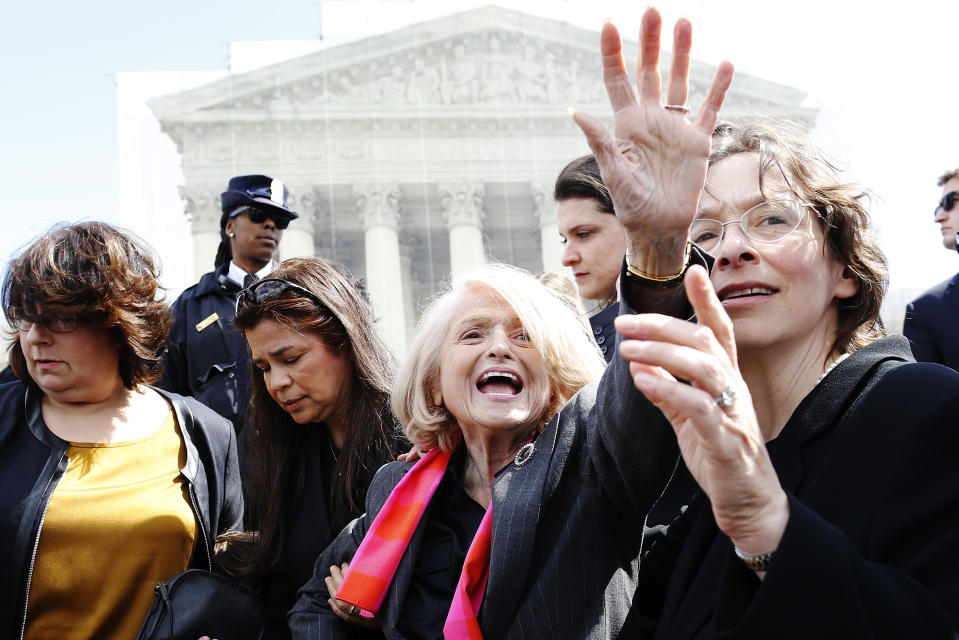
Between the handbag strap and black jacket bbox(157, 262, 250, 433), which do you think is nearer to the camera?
the handbag strap

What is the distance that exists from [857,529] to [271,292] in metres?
2.23

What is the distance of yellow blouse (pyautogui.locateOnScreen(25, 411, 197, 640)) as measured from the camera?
8.34ft

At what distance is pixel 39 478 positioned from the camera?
2592 mm

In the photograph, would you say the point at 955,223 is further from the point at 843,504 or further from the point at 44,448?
the point at 44,448

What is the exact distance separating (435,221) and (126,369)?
24831 millimetres

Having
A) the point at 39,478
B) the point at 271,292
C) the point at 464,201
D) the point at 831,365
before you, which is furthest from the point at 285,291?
the point at 464,201

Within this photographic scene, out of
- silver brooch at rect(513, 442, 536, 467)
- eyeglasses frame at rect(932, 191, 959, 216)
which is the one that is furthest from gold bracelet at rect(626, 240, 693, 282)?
eyeglasses frame at rect(932, 191, 959, 216)

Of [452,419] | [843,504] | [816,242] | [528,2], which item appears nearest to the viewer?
[843,504]

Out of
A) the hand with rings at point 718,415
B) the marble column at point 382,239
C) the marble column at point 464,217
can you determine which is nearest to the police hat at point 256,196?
the hand with rings at point 718,415

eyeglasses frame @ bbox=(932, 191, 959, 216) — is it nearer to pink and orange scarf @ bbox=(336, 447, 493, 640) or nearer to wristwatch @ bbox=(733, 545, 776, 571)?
pink and orange scarf @ bbox=(336, 447, 493, 640)

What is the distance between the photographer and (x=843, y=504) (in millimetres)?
1431

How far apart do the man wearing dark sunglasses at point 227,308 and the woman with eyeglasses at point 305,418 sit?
0.80 metres

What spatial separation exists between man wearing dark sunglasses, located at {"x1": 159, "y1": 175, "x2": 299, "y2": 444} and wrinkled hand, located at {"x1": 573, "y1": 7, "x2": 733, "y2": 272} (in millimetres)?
2642

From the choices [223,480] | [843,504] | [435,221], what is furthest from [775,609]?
[435,221]
